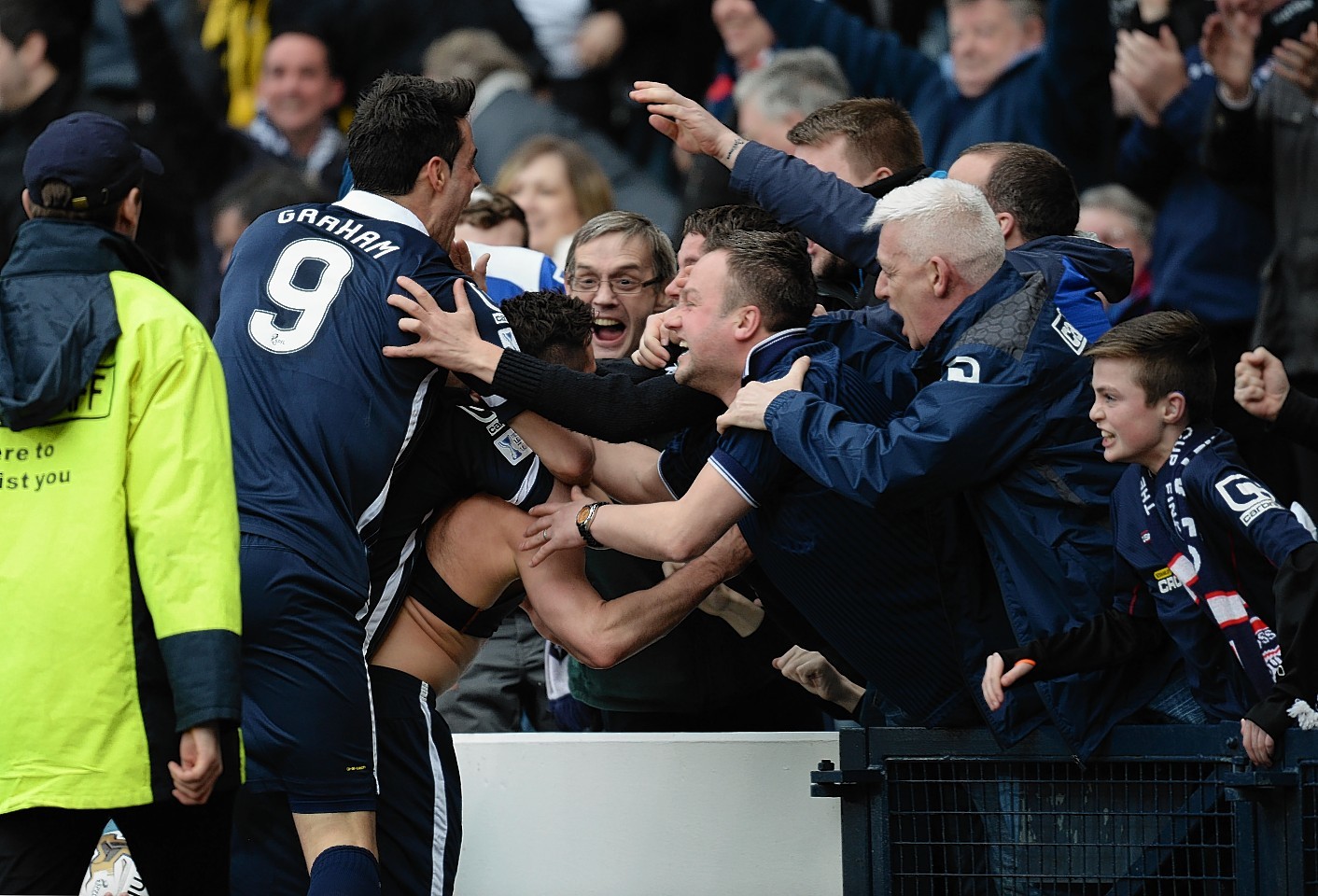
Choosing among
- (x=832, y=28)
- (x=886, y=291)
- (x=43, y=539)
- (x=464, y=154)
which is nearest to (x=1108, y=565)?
(x=886, y=291)

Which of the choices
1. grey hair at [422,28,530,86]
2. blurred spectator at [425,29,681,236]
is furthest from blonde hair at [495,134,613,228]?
grey hair at [422,28,530,86]

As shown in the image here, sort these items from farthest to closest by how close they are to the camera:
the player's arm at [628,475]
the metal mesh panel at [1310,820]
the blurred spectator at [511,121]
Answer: the blurred spectator at [511,121], the player's arm at [628,475], the metal mesh panel at [1310,820]

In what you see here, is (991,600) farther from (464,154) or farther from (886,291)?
(464,154)

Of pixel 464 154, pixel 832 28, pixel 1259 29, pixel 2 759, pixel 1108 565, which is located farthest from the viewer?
pixel 832 28

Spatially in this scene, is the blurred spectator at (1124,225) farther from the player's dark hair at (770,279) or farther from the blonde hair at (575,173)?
the player's dark hair at (770,279)

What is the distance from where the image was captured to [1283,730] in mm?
4191

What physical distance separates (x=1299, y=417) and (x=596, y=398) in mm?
1970

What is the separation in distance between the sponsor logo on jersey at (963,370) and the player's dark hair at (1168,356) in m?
0.37

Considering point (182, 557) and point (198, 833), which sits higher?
point (182, 557)

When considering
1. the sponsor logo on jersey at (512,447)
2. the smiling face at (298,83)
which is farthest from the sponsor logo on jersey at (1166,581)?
the smiling face at (298,83)

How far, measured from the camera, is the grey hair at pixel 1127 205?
7.82 m

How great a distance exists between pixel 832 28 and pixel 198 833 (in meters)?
5.64

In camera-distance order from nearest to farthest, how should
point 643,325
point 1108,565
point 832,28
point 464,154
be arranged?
1. point 1108,565
2. point 464,154
3. point 643,325
4. point 832,28

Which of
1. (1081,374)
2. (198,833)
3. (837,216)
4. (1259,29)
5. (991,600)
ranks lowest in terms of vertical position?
(198,833)
